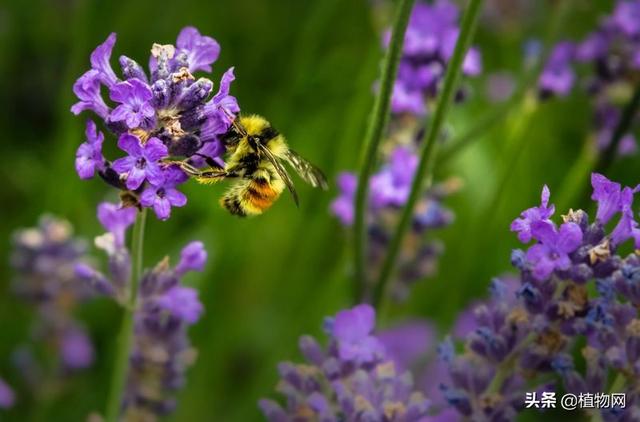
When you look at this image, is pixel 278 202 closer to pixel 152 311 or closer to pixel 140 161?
pixel 152 311

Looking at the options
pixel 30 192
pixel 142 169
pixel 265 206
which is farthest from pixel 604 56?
pixel 30 192

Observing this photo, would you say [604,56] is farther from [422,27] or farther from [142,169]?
[142,169]

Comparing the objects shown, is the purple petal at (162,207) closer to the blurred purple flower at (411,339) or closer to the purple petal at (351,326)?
the purple petal at (351,326)

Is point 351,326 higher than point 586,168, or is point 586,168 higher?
point 586,168

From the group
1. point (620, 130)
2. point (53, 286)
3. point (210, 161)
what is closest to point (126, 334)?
point (210, 161)

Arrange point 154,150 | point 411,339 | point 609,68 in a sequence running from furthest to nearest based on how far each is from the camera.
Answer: point 411,339 → point 609,68 → point 154,150

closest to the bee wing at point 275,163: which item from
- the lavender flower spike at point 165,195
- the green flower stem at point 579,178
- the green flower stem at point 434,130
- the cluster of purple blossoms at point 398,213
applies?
the green flower stem at point 434,130
